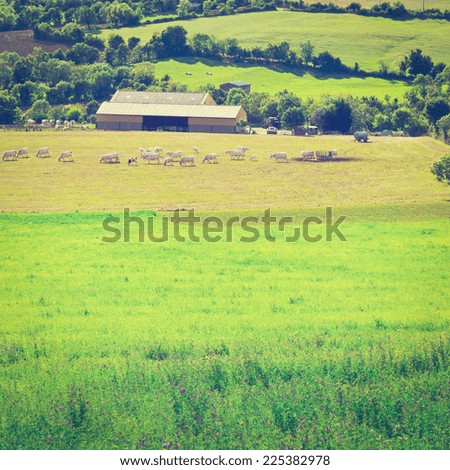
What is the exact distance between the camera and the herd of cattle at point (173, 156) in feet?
116

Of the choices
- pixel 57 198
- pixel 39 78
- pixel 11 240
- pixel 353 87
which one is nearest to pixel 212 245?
pixel 11 240

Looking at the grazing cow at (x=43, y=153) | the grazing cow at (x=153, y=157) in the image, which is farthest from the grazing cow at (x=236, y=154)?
the grazing cow at (x=43, y=153)

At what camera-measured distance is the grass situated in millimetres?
29562

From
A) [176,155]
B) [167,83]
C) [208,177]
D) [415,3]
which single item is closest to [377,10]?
[415,3]

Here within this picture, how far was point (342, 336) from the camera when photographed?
16.0 meters

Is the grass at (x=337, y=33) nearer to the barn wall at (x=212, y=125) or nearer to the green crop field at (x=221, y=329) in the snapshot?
the green crop field at (x=221, y=329)

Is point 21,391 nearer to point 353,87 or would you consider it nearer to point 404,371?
point 404,371

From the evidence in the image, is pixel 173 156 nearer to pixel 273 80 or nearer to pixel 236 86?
pixel 273 80

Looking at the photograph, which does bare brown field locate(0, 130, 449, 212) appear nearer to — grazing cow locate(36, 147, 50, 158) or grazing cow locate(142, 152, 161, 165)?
grazing cow locate(36, 147, 50, 158)

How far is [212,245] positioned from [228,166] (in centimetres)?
1273

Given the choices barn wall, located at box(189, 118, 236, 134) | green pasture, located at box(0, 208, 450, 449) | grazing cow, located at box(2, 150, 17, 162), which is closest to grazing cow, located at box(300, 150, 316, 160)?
barn wall, located at box(189, 118, 236, 134)

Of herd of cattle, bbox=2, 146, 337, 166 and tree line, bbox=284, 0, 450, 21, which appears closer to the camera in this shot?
tree line, bbox=284, 0, 450, 21

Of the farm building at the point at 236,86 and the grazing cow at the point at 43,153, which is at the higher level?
the farm building at the point at 236,86
